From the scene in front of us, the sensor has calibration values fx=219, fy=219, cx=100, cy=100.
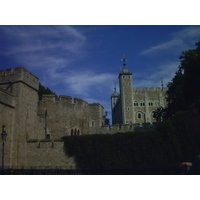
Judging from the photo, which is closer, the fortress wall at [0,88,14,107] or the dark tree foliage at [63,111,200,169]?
the fortress wall at [0,88,14,107]

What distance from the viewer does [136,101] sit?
55.0 m

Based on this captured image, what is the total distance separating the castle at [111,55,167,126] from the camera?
52438mm

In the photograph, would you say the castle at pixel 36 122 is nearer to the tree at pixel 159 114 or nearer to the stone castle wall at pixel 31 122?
the stone castle wall at pixel 31 122

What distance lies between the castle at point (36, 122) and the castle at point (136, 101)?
2883 centimetres

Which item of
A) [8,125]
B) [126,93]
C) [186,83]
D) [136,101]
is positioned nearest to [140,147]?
[186,83]

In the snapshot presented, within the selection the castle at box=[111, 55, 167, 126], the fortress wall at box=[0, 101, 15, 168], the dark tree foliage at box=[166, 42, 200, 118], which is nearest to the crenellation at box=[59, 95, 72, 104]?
the fortress wall at box=[0, 101, 15, 168]

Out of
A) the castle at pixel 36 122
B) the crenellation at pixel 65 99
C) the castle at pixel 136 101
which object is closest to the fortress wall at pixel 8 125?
the castle at pixel 36 122

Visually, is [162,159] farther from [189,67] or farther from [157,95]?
[157,95]

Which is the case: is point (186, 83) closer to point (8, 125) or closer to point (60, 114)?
point (60, 114)

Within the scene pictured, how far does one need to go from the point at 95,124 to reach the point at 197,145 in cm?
Result: 1109

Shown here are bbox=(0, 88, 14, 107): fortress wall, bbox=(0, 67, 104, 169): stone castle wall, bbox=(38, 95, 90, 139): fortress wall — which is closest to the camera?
bbox=(0, 88, 14, 107): fortress wall

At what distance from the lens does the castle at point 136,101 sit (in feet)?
172

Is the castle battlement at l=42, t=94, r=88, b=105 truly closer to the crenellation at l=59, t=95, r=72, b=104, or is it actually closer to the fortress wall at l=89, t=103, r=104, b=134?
the crenellation at l=59, t=95, r=72, b=104

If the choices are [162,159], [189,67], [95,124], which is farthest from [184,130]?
[95,124]
